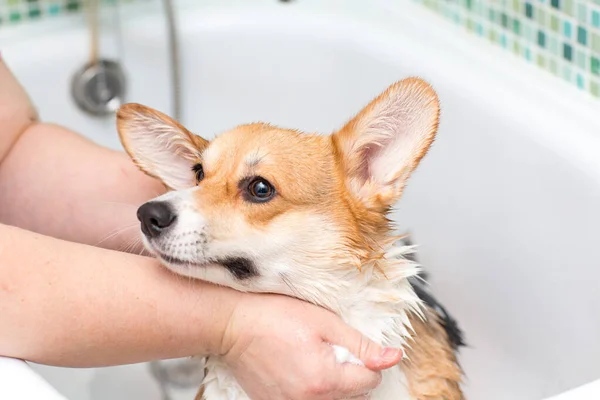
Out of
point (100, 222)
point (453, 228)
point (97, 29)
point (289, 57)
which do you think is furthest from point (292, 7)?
point (100, 222)

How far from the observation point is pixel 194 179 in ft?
3.93

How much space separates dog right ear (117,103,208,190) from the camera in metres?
1.13

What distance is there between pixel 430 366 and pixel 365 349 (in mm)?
155

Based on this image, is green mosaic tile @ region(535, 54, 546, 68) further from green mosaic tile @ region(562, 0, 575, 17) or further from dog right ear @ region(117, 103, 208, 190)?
dog right ear @ region(117, 103, 208, 190)

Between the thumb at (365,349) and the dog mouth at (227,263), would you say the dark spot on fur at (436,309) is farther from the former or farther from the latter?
the dog mouth at (227,263)

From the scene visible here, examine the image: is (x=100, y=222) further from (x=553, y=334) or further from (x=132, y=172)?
(x=553, y=334)

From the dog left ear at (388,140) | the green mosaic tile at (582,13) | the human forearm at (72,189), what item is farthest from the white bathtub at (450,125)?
the dog left ear at (388,140)

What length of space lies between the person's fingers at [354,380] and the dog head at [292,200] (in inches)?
4.0

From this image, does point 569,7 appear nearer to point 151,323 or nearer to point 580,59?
point 580,59

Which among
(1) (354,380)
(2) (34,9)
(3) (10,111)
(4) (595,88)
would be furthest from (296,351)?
(2) (34,9)

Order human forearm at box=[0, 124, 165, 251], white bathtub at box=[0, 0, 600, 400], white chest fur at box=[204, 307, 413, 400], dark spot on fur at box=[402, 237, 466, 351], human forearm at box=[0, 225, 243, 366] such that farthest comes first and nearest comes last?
1. white bathtub at box=[0, 0, 600, 400]
2. human forearm at box=[0, 124, 165, 251]
3. dark spot on fur at box=[402, 237, 466, 351]
4. white chest fur at box=[204, 307, 413, 400]
5. human forearm at box=[0, 225, 243, 366]

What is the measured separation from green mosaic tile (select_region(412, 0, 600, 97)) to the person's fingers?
0.75 m

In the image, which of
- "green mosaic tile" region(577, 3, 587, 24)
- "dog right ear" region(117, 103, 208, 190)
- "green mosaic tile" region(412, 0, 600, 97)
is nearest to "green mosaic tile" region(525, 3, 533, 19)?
"green mosaic tile" region(412, 0, 600, 97)

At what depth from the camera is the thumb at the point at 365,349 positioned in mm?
1019
